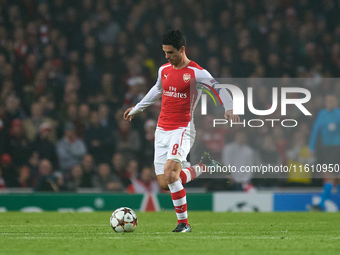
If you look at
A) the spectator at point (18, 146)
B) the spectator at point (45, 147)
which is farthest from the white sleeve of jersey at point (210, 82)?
the spectator at point (18, 146)

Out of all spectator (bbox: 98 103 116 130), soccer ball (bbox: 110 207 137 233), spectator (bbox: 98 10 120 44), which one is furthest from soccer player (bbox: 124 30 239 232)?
spectator (bbox: 98 10 120 44)

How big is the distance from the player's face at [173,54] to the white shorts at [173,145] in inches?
31.2

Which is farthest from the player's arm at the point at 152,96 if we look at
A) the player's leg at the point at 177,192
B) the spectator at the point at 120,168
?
the spectator at the point at 120,168

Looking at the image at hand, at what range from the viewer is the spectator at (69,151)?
1170 centimetres

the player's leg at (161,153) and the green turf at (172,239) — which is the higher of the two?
the player's leg at (161,153)

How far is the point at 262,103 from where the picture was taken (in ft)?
39.8

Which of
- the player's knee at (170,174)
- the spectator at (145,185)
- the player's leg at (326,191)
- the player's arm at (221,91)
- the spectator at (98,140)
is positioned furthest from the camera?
the spectator at (98,140)

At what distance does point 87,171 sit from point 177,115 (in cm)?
525

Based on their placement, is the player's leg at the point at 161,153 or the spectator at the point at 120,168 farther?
the spectator at the point at 120,168

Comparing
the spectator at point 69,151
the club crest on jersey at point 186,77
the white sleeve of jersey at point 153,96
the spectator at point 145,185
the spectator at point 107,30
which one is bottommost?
the spectator at point 145,185

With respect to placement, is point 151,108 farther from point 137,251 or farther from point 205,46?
point 137,251

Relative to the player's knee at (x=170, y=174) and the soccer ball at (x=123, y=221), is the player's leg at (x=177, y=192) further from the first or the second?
the soccer ball at (x=123, y=221)

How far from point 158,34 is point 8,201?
19.5 ft

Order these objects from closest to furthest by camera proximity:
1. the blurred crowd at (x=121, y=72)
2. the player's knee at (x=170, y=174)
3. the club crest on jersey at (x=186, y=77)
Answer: the player's knee at (x=170, y=174) → the club crest on jersey at (x=186, y=77) → the blurred crowd at (x=121, y=72)
